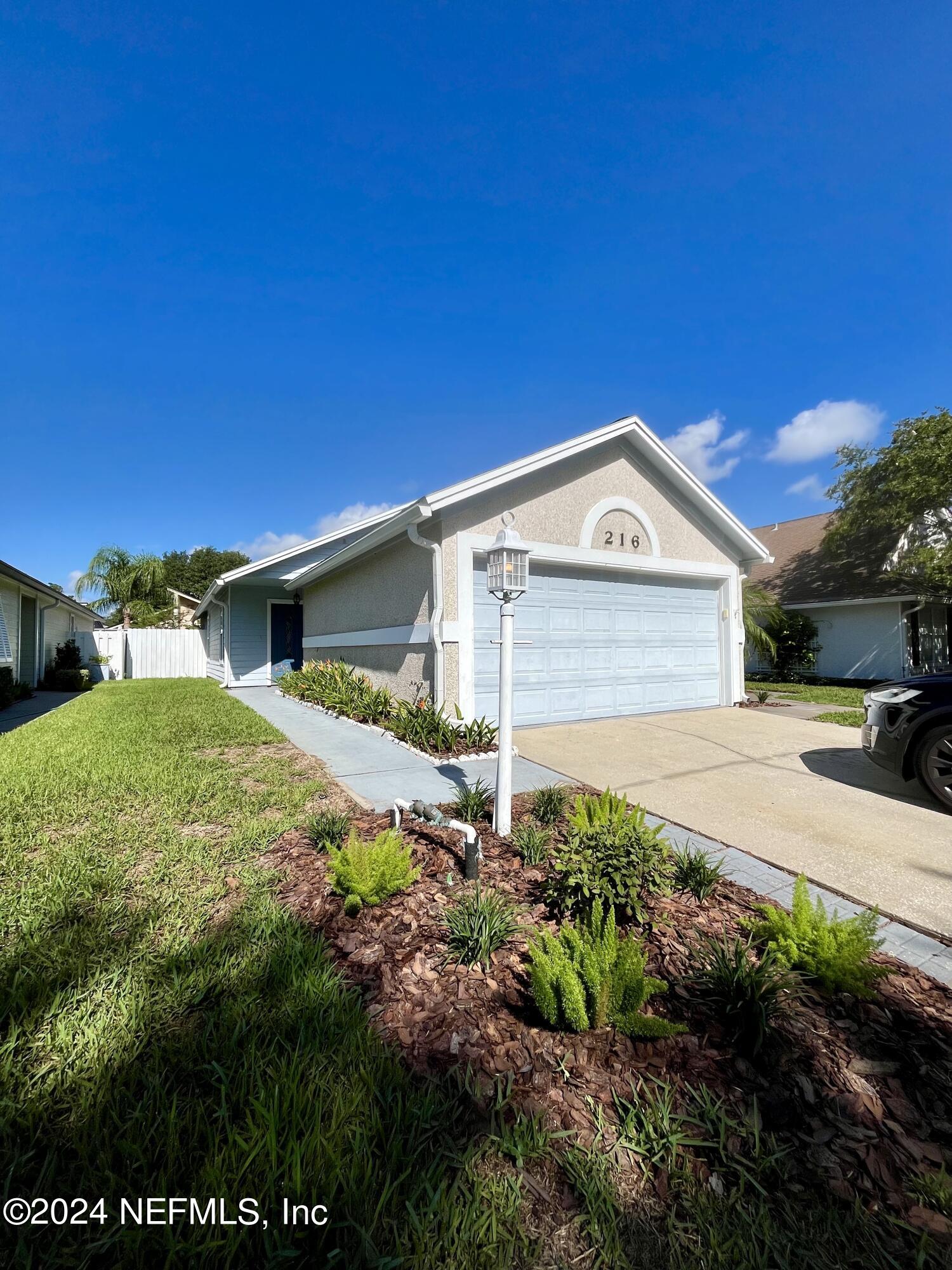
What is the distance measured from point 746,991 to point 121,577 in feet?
88.2

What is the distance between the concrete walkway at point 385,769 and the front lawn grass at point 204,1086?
1.66 metres

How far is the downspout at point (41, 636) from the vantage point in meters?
15.1

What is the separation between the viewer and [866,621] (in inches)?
608

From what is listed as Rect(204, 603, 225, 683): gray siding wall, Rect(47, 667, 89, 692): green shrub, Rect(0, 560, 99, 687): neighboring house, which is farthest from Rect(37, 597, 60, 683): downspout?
Rect(204, 603, 225, 683): gray siding wall

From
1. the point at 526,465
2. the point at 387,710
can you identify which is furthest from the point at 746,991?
the point at 387,710

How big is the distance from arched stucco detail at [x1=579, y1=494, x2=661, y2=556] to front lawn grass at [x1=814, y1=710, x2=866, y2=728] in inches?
153

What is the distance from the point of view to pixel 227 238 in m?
8.39

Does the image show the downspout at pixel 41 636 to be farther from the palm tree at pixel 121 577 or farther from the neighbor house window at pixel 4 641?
the palm tree at pixel 121 577

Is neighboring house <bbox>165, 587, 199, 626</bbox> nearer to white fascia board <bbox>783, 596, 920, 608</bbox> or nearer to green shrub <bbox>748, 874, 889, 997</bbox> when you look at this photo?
white fascia board <bbox>783, 596, 920, 608</bbox>

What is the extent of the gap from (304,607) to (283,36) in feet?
34.4

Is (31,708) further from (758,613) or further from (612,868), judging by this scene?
(758,613)

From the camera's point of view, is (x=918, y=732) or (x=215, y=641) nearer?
(x=918, y=732)

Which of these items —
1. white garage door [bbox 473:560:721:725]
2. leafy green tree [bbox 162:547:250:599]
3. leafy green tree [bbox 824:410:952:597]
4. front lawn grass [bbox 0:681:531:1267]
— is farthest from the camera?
leafy green tree [bbox 162:547:250:599]

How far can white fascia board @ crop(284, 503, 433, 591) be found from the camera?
6695mm
